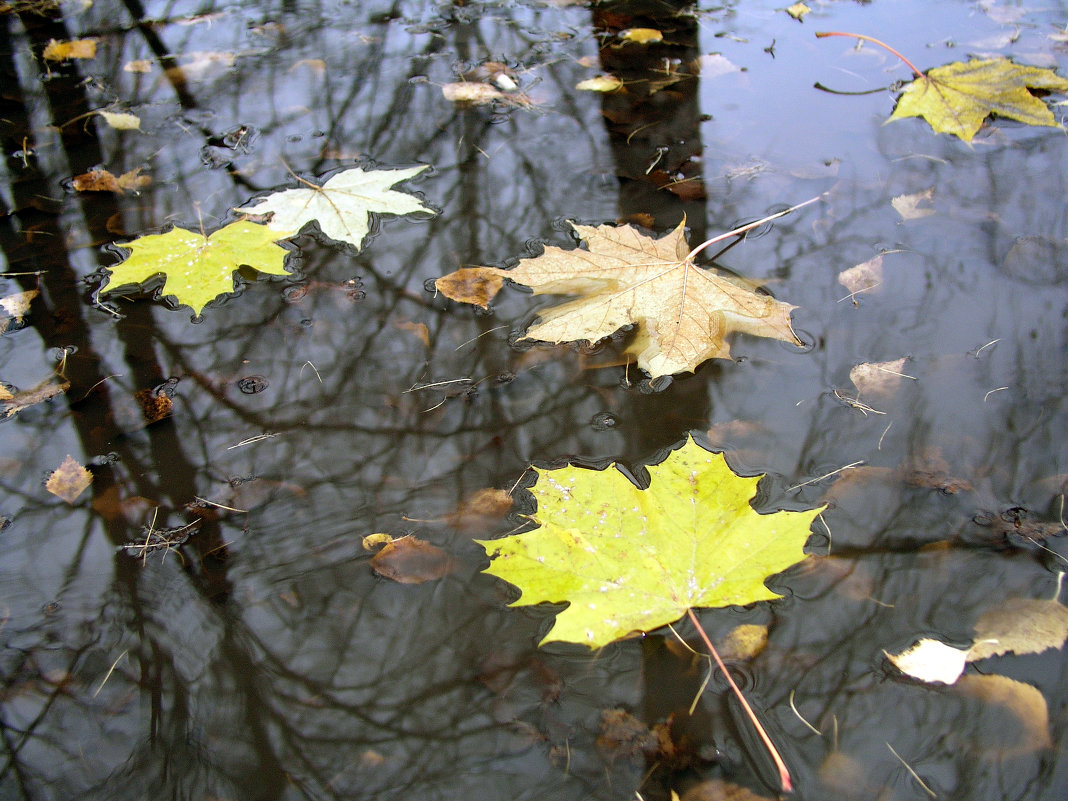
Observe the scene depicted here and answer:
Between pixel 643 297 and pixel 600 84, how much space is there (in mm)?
1415

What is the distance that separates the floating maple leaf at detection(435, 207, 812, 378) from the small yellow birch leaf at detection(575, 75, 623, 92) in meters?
1.08

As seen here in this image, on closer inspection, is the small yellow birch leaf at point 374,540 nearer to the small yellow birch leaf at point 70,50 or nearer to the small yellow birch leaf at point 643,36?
the small yellow birch leaf at point 643,36

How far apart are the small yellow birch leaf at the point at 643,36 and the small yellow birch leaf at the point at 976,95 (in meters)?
1.06

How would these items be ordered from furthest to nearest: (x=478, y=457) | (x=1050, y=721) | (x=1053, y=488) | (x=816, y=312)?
(x=816, y=312), (x=478, y=457), (x=1053, y=488), (x=1050, y=721)

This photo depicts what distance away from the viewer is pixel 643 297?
71.0 inches

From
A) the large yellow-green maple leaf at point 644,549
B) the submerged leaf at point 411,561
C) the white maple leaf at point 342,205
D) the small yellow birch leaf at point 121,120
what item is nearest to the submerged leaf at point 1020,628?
the large yellow-green maple leaf at point 644,549

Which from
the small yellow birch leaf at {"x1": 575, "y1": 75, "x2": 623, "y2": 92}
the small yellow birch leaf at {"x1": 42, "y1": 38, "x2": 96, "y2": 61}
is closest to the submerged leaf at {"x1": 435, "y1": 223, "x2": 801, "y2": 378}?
the small yellow birch leaf at {"x1": 575, "y1": 75, "x2": 623, "y2": 92}

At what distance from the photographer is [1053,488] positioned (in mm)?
1438

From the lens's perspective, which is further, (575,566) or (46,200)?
(46,200)

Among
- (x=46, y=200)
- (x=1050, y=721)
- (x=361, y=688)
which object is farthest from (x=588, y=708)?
(x=46, y=200)

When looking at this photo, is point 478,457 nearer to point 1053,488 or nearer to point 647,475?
point 647,475

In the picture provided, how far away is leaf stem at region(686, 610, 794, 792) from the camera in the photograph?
111 cm

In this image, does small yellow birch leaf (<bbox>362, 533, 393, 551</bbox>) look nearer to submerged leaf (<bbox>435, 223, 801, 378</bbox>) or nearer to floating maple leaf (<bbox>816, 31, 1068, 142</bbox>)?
submerged leaf (<bbox>435, 223, 801, 378</bbox>)

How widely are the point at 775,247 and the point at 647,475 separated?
912 millimetres
